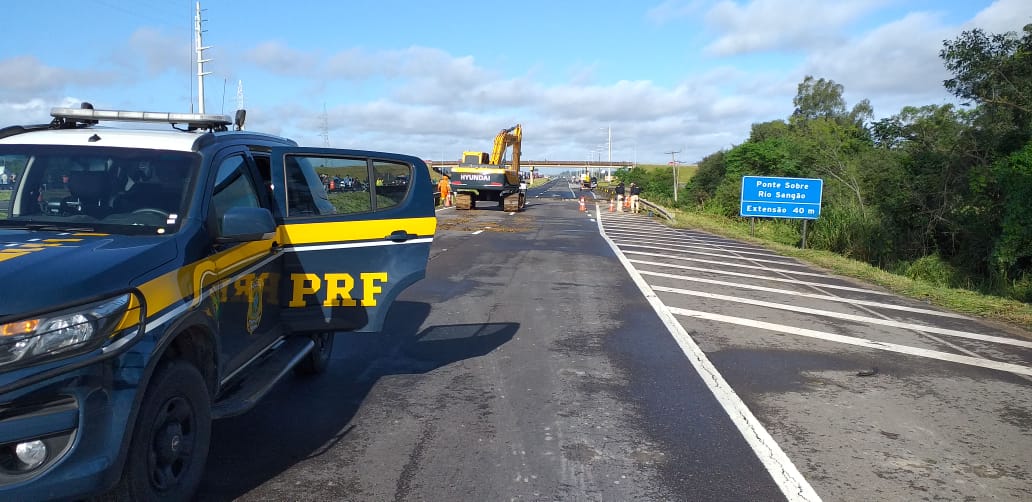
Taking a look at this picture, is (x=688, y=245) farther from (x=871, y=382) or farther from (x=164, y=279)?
(x=164, y=279)

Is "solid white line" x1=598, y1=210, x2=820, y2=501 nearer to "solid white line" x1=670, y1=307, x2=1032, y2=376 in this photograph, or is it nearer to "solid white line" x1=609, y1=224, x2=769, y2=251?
"solid white line" x1=670, y1=307, x2=1032, y2=376

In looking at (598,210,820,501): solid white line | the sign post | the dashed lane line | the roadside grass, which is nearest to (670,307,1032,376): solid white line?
(598,210,820,501): solid white line

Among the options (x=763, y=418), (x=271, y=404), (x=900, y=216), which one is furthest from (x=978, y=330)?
(x=900, y=216)

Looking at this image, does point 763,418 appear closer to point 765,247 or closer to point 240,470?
point 240,470

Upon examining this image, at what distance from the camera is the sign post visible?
74.4 feet

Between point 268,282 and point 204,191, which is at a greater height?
point 204,191

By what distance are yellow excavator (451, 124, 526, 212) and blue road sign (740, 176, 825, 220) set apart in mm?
16275

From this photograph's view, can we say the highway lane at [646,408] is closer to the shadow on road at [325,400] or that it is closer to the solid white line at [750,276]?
the shadow on road at [325,400]

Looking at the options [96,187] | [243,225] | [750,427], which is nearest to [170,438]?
[243,225]

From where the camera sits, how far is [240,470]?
440 cm

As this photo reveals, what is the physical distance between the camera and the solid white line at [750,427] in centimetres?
433

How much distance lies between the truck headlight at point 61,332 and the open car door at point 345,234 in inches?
87.3

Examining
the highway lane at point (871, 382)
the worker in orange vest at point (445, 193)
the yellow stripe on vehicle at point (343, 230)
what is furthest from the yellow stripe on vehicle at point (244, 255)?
the worker in orange vest at point (445, 193)

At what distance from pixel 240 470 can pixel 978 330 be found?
343 inches
